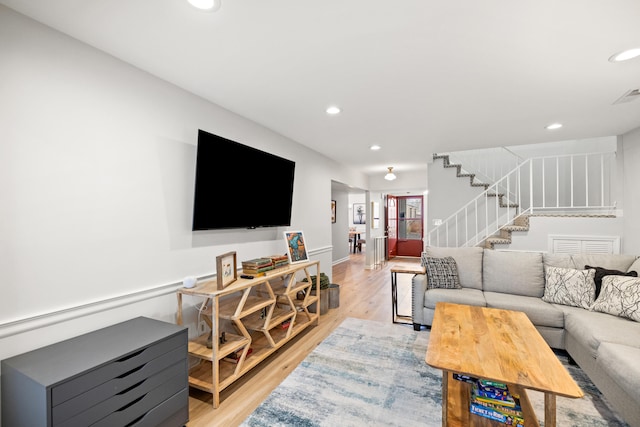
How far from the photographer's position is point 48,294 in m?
1.62

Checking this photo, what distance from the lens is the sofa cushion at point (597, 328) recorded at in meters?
2.04

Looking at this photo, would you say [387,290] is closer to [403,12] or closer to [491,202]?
[491,202]

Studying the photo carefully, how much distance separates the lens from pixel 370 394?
2148 millimetres

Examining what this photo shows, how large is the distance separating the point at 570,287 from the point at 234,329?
10.5 feet

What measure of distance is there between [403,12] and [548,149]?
Answer: 546 centimetres

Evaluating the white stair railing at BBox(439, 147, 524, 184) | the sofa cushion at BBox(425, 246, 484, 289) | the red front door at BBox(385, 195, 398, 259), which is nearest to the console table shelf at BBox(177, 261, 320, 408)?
the sofa cushion at BBox(425, 246, 484, 289)

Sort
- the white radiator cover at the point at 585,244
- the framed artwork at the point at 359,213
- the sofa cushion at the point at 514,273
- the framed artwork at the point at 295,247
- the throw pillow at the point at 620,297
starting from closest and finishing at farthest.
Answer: the throw pillow at the point at 620,297 < the sofa cushion at the point at 514,273 < the framed artwork at the point at 295,247 < the white radiator cover at the point at 585,244 < the framed artwork at the point at 359,213

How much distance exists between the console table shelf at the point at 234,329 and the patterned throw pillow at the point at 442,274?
4.89 feet

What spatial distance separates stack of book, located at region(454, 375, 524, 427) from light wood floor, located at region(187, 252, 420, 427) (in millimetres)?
1406

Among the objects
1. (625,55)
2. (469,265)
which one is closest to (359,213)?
(469,265)

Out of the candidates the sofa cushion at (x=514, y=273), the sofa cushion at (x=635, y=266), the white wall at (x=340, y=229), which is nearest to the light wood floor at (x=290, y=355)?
the sofa cushion at (x=514, y=273)

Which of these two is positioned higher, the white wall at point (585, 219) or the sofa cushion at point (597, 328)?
the white wall at point (585, 219)

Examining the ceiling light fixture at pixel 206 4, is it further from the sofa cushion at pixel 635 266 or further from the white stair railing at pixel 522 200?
the white stair railing at pixel 522 200

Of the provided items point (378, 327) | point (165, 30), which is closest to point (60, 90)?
point (165, 30)
